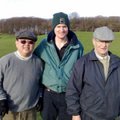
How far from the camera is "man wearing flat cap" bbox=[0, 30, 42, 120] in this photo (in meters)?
5.03

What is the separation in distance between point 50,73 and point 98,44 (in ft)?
3.57

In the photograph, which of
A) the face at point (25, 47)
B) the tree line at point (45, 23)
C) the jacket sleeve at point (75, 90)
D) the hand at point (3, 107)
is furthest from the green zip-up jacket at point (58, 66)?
the tree line at point (45, 23)

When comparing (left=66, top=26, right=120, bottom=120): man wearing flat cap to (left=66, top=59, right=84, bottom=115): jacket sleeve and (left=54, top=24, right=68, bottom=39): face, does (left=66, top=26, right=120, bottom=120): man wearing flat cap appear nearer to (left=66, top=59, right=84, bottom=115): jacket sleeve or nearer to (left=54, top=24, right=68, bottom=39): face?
(left=66, top=59, right=84, bottom=115): jacket sleeve

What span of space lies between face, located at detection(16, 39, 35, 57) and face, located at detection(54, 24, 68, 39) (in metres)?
0.46

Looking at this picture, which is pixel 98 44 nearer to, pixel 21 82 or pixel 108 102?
pixel 108 102

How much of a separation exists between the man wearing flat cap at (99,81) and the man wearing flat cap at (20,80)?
0.73 metres

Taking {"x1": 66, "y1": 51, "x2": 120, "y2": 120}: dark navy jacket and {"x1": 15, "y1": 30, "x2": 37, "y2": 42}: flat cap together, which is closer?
{"x1": 66, "y1": 51, "x2": 120, "y2": 120}: dark navy jacket

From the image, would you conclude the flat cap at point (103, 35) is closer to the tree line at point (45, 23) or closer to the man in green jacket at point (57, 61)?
the man in green jacket at point (57, 61)

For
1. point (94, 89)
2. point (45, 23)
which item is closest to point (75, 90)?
point (94, 89)

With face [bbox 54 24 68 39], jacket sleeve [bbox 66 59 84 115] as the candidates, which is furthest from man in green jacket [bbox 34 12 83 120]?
jacket sleeve [bbox 66 59 84 115]

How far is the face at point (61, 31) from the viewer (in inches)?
212

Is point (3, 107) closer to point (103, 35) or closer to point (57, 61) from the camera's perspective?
point (57, 61)

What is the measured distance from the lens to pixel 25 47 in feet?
16.6

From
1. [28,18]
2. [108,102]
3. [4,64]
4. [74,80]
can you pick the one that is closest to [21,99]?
[4,64]
